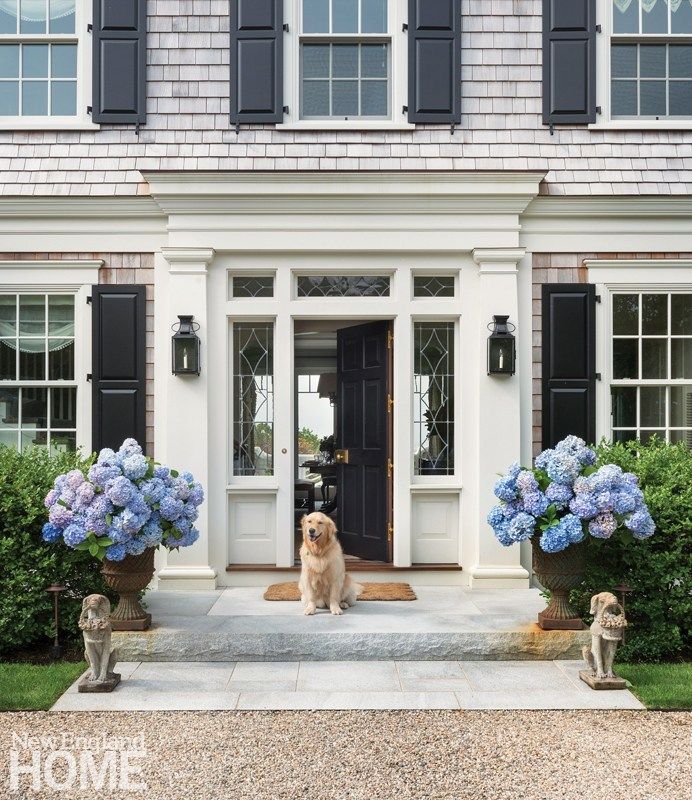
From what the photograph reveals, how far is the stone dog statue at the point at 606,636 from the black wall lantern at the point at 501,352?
7.85 ft

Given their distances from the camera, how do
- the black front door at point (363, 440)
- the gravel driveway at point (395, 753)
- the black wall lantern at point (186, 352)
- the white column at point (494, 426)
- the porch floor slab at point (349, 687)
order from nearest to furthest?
the gravel driveway at point (395, 753) → the porch floor slab at point (349, 687) → the black wall lantern at point (186, 352) → the white column at point (494, 426) → the black front door at point (363, 440)

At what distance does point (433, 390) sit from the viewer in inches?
271

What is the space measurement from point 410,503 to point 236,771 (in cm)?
349

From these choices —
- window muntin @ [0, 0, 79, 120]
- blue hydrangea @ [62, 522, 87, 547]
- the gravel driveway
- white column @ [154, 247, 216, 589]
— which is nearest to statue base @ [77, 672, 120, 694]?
the gravel driveway

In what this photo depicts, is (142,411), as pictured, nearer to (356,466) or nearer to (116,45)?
(356,466)

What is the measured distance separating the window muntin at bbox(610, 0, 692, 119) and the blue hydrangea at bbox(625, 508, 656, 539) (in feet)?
13.0

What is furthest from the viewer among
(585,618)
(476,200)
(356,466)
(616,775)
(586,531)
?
(356,466)

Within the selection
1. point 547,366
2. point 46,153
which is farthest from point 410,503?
point 46,153

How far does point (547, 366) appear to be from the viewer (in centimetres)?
673

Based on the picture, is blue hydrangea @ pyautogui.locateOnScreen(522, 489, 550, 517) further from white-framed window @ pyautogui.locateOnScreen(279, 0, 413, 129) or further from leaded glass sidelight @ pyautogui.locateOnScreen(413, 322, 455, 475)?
white-framed window @ pyautogui.locateOnScreen(279, 0, 413, 129)

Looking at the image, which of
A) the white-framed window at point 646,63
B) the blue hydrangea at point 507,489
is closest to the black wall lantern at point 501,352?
the blue hydrangea at point 507,489

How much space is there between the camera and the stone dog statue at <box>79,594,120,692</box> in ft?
14.6

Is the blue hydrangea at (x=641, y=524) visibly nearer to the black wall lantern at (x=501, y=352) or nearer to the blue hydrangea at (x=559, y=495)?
the blue hydrangea at (x=559, y=495)

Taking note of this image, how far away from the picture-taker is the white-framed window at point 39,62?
689 centimetres
